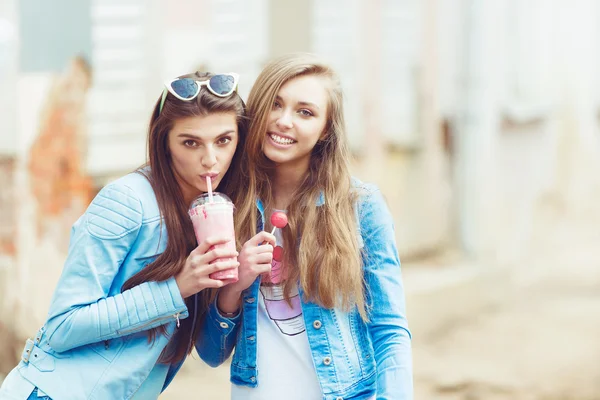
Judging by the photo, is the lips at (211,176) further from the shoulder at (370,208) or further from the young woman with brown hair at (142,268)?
the shoulder at (370,208)

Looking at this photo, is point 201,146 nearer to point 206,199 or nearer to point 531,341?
point 206,199

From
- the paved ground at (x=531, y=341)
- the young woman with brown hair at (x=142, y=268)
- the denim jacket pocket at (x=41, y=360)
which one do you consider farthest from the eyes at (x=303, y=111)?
the paved ground at (x=531, y=341)

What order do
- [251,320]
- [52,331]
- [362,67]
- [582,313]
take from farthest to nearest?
1. [582,313]
2. [362,67]
3. [251,320]
4. [52,331]

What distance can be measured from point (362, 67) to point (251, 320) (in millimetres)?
4796

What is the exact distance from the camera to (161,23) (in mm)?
5492

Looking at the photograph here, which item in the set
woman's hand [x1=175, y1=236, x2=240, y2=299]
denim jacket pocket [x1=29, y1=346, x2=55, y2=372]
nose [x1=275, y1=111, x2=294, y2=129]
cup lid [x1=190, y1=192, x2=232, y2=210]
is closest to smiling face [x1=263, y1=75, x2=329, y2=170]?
nose [x1=275, y1=111, x2=294, y2=129]

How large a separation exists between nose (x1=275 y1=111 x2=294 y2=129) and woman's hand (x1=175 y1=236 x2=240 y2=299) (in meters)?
0.38

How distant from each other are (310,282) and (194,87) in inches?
23.5

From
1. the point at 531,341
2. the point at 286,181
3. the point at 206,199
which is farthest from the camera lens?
the point at 531,341

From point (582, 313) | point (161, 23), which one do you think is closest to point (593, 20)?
point (582, 313)

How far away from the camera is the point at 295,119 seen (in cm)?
248

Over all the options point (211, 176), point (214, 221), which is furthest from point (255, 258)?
point (211, 176)

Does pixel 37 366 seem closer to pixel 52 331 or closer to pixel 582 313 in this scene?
pixel 52 331

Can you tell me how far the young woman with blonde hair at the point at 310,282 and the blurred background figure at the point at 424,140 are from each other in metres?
2.71
